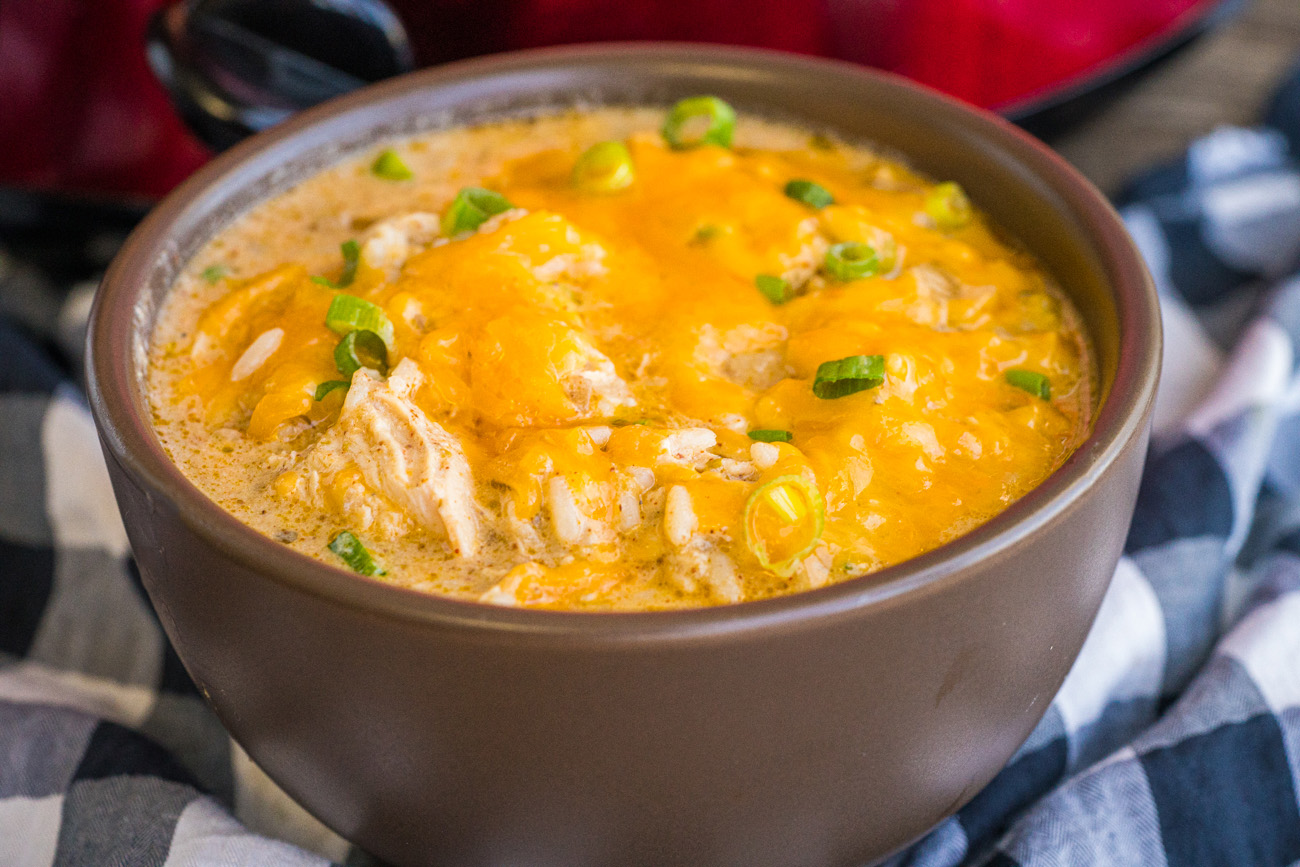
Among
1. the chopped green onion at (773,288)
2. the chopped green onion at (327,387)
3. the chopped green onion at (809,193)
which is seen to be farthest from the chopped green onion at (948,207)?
the chopped green onion at (327,387)

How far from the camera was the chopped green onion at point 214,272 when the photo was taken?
2.04 m

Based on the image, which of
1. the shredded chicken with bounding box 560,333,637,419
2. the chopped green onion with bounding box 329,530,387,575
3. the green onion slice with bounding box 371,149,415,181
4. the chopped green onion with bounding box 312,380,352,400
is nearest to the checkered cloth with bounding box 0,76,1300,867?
the chopped green onion with bounding box 329,530,387,575

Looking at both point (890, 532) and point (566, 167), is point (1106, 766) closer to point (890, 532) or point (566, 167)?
point (890, 532)

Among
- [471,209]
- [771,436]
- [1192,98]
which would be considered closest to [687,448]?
[771,436]

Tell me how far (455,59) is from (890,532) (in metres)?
2.04

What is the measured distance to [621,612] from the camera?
54.0 inches

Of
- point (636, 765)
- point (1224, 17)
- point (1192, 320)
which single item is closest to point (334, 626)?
point (636, 765)

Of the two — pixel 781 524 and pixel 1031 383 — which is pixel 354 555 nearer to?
pixel 781 524

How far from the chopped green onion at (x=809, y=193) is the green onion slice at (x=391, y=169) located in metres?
0.67

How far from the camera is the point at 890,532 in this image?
157 cm

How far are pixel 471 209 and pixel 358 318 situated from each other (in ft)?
1.05

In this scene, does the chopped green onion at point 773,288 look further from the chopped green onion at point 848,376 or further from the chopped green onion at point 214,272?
the chopped green onion at point 214,272

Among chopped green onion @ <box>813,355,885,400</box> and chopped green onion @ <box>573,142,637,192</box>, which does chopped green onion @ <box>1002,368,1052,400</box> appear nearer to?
chopped green onion @ <box>813,355,885,400</box>

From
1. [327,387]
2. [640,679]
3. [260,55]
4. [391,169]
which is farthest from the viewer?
[260,55]
